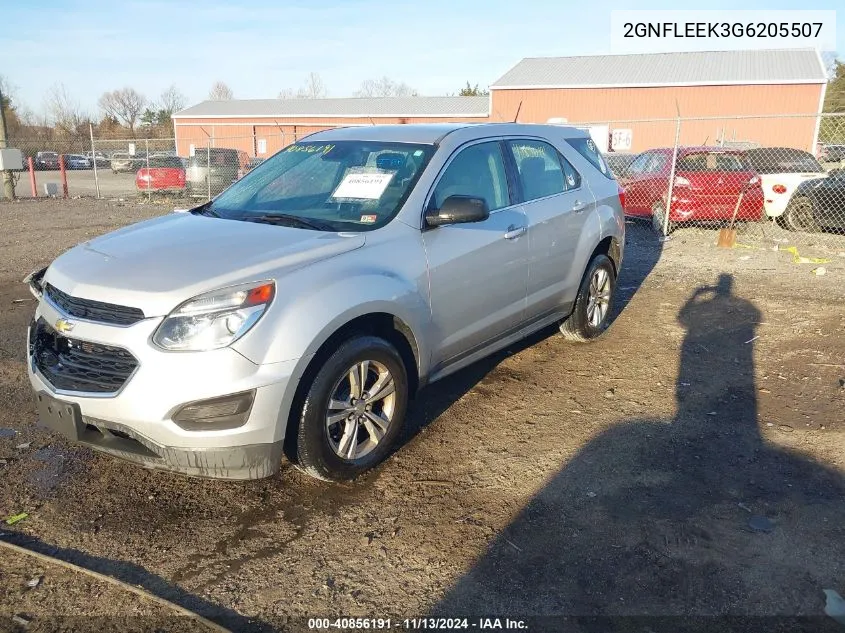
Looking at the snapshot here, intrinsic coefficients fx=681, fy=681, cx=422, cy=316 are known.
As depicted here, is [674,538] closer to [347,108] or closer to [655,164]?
[655,164]

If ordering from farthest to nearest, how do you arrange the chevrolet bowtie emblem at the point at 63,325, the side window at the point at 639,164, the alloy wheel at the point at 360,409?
the side window at the point at 639,164 < the alloy wheel at the point at 360,409 < the chevrolet bowtie emblem at the point at 63,325

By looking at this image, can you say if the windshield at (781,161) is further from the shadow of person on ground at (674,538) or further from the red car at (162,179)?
the red car at (162,179)

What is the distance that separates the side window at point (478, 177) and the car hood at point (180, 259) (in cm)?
83

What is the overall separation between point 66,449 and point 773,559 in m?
3.75

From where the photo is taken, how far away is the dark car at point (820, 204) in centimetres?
1179

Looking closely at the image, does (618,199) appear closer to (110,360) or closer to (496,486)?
(496,486)

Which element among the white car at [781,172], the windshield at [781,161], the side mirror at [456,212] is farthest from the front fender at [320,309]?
the windshield at [781,161]

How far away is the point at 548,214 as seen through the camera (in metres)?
4.97

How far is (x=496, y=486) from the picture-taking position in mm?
3611

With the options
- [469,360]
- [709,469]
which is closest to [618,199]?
[469,360]

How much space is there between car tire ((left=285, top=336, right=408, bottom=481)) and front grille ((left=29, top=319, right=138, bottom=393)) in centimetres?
81

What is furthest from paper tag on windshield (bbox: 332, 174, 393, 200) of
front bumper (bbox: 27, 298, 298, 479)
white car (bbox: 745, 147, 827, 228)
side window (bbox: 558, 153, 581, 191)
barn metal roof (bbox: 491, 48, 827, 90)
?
barn metal roof (bbox: 491, 48, 827, 90)

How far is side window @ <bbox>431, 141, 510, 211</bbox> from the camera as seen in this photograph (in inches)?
165

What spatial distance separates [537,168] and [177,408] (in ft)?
10.7
